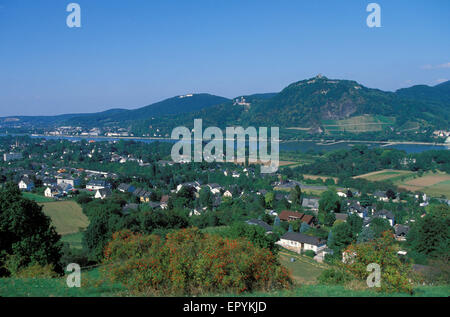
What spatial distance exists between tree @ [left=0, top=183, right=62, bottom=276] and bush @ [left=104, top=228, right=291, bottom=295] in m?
3.14

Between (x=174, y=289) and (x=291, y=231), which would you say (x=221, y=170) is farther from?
(x=174, y=289)

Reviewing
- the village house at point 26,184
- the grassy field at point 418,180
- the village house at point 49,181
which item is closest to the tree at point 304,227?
the grassy field at point 418,180

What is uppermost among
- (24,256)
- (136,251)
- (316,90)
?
(316,90)

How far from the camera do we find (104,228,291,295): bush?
13.7 feet

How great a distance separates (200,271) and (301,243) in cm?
1175

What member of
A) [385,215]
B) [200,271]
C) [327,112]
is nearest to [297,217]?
Answer: [385,215]

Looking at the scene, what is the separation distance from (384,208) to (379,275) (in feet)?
62.4

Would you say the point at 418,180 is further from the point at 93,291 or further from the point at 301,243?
the point at 93,291

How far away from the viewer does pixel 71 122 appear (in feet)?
391

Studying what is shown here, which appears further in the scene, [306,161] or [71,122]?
[71,122]

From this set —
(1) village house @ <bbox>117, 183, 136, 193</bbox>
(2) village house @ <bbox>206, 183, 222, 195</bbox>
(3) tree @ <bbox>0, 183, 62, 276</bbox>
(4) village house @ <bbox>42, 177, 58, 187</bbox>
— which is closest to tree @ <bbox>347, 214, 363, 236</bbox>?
(2) village house @ <bbox>206, 183, 222, 195</bbox>

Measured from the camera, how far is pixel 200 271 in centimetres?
422

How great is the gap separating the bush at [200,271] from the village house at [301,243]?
10344mm
